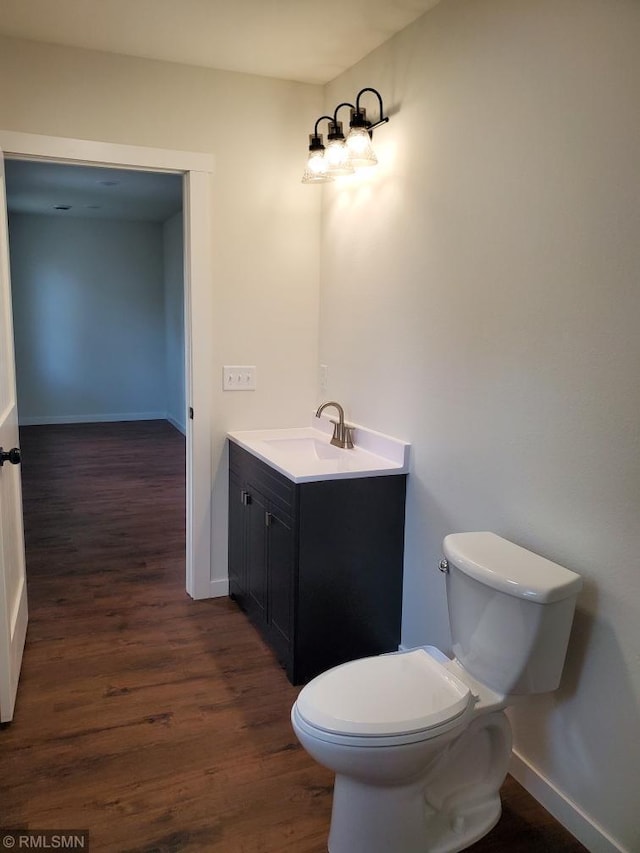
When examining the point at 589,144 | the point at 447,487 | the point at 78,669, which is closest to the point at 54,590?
the point at 78,669

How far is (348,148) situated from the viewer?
8.30ft

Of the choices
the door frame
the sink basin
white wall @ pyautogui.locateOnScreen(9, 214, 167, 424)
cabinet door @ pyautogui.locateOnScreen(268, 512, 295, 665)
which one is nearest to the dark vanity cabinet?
cabinet door @ pyautogui.locateOnScreen(268, 512, 295, 665)

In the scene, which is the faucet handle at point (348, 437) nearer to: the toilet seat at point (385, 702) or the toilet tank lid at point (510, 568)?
the toilet tank lid at point (510, 568)

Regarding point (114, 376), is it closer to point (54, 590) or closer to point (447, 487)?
point (54, 590)

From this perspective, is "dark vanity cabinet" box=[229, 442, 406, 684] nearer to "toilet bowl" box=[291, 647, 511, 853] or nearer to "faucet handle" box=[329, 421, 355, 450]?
"faucet handle" box=[329, 421, 355, 450]

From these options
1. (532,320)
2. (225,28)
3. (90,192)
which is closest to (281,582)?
(532,320)

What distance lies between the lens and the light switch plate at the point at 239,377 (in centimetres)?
311

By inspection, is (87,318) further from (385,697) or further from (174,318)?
(385,697)

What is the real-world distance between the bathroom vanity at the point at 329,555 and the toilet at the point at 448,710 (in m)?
0.62

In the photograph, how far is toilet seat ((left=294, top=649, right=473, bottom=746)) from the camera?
1521 millimetres

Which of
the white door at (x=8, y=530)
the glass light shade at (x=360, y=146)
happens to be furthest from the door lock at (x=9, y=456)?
the glass light shade at (x=360, y=146)

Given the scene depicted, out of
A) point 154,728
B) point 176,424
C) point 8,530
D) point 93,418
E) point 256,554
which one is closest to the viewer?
point 154,728

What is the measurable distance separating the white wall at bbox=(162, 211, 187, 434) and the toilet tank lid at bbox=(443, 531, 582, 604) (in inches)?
231

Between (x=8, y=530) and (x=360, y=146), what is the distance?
193 cm
